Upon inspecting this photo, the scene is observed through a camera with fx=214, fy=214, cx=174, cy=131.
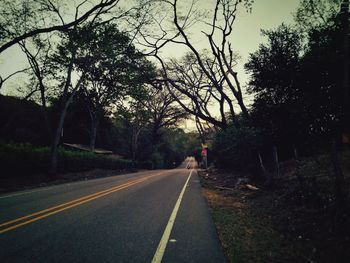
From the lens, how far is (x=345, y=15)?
573 centimetres

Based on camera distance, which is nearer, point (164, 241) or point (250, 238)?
point (164, 241)

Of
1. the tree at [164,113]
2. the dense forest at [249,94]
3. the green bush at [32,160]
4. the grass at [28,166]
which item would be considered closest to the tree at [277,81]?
the dense forest at [249,94]

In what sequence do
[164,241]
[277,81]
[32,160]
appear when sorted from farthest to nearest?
1. [32,160]
2. [277,81]
3. [164,241]

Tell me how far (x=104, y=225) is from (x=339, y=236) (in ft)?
16.8

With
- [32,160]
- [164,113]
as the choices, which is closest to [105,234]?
[32,160]

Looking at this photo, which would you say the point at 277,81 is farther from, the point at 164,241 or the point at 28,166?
the point at 28,166

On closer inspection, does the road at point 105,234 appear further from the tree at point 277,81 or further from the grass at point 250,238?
the tree at point 277,81

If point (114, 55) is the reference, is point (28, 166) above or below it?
below

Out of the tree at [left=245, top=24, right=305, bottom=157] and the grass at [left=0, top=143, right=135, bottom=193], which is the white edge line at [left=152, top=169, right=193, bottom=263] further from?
the grass at [left=0, top=143, right=135, bottom=193]

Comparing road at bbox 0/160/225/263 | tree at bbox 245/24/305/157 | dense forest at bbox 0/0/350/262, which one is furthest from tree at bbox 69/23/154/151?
road at bbox 0/160/225/263

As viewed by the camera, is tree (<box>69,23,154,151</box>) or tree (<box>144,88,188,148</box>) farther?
tree (<box>144,88,188,148</box>)

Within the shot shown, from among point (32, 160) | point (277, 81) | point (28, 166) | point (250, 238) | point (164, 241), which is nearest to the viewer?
point (164, 241)

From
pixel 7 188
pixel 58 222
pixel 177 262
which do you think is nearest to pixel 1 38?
pixel 7 188

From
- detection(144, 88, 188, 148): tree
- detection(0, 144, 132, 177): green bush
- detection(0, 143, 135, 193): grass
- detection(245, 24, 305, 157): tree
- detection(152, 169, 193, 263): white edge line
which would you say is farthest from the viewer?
detection(144, 88, 188, 148): tree
